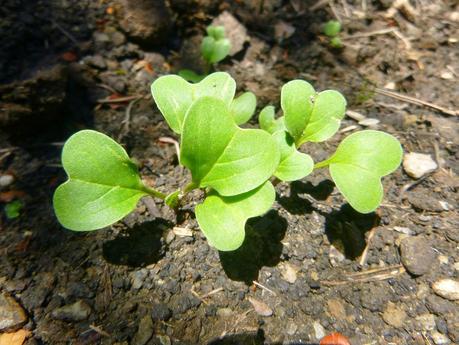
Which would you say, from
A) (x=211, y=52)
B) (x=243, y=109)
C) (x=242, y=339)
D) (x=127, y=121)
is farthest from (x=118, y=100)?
(x=242, y=339)

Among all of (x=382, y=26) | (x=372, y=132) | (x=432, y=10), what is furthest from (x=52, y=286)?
(x=432, y=10)

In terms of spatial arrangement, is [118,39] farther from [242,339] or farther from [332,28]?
[242,339]

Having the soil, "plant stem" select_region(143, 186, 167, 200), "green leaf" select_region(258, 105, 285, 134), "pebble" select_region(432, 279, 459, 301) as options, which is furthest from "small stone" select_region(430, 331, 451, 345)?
"plant stem" select_region(143, 186, 167, 200)

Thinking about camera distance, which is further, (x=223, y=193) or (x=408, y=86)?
(x=408, y=86)

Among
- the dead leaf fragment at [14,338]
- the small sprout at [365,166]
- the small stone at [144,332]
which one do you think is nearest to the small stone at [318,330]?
the small sprout at [365,166]

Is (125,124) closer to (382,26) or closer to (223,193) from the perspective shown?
(223,193)

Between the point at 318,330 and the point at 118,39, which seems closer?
the point at 318,330
